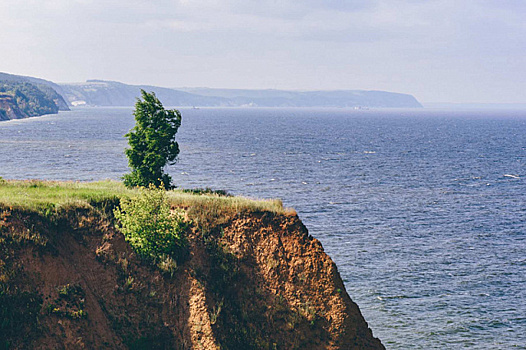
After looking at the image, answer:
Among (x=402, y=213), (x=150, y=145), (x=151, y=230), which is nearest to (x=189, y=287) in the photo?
(x=151, y=230)

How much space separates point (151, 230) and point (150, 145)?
65.6ft

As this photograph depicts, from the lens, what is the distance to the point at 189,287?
3550 cm

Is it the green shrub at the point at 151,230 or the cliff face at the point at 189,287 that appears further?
the green shrub at the point at 151,230

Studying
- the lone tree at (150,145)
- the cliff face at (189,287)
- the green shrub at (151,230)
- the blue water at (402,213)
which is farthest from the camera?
the lone tree at (150,145)

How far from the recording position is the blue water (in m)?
48.5

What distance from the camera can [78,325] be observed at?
3198 cm

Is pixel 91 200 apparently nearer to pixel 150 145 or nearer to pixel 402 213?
pixel 150 145

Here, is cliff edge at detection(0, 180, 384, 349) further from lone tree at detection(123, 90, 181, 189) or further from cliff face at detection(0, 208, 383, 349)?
lone tree at detection(123, 90, 181, 189)

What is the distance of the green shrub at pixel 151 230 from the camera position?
36.2m

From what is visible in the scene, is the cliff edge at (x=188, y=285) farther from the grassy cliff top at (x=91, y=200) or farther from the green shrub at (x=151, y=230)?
the green shrub at (x=151, y=230)

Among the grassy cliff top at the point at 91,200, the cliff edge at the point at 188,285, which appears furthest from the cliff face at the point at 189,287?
the grassy cliff top at the point at 91,200

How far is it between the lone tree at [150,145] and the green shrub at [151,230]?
17.6m

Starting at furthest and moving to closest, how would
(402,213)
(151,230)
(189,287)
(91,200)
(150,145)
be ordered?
(402,213) < (150,145) < (91,200) < (151,230) < (189,287)

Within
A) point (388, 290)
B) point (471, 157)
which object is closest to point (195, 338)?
point (388, 290)
